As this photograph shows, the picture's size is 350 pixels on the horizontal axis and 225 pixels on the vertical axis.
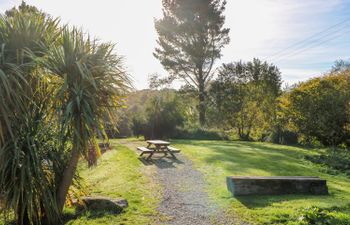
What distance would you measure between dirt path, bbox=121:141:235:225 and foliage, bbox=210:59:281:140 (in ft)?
49.0

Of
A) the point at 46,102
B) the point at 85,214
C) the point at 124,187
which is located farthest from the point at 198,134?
the point at 46,102

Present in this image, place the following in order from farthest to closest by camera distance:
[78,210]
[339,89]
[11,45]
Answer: [339,89], [78,210], [11,45]

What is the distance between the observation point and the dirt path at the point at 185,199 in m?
5.32

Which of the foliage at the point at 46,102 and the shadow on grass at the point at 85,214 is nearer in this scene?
the foliage at the point at 46,102

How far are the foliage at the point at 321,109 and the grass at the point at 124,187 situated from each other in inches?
386

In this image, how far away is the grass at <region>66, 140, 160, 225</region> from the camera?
18.0 ft

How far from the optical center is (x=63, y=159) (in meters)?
5.55

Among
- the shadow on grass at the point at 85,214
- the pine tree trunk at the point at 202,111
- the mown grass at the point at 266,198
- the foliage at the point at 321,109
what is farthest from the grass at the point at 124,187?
the pine tree trunk at the point at 202,111

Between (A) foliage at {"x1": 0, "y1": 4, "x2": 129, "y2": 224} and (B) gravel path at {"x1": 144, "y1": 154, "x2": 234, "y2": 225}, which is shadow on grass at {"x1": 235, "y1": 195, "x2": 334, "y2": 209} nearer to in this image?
(B) gravel path at {"x1": 144, "y1": 154, "x2": 234, "y2": 225}

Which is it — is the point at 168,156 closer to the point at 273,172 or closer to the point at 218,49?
the point at 273,172

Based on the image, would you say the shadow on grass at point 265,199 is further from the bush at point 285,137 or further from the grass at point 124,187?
the bush at point 285,137

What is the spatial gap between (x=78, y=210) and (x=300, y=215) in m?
4.28

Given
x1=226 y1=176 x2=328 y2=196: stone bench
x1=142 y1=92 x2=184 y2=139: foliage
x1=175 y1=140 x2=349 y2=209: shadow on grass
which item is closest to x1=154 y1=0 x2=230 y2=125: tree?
x1=142 y1=92 x2=184 y2=139: foliage

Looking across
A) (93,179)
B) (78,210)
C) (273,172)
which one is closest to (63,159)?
(78,210)
